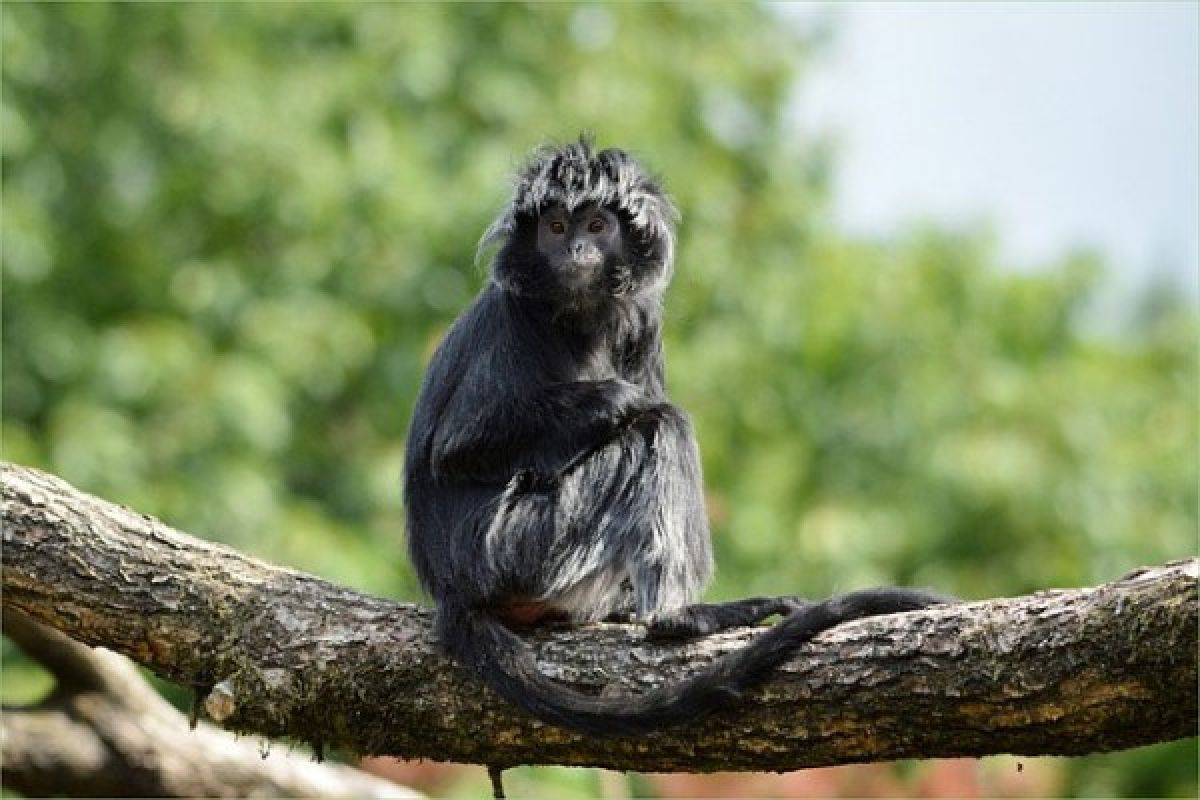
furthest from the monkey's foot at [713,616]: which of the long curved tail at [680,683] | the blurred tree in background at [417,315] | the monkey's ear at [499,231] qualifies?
the blurred tree in background at [417,315]

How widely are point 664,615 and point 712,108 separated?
1227 centimetres

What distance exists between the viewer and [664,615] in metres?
5.00

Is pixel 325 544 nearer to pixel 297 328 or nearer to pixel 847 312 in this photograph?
pixel 297 328

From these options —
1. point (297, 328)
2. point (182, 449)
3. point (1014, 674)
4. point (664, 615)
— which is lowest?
point (1014, 674)

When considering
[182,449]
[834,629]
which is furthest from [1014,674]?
[182,449]

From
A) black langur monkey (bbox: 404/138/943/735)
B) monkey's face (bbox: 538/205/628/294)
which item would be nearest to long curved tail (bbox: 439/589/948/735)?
black langur monkey (bbox: 404/138/943/735)

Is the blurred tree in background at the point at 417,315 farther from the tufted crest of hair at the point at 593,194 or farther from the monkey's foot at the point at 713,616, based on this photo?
the monkey's foot at the point at 713,616

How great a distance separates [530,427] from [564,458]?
0.17 m

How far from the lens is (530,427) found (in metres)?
5.54

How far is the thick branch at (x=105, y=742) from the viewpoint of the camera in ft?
22.2

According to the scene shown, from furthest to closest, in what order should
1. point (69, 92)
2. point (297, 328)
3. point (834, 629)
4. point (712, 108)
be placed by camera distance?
1. point (712, 108)
2. point (69, 92)
3. point (297, 328)
4. point (834, 629)

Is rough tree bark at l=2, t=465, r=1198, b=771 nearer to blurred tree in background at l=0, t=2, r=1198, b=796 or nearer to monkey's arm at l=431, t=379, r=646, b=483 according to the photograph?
monkey's arm at l=431, t=379, r=646, b=483

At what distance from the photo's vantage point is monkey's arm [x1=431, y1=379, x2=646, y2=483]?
5500 millimetres

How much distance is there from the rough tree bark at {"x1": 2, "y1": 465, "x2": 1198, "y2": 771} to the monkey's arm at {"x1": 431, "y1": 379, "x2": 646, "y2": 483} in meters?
0.58
